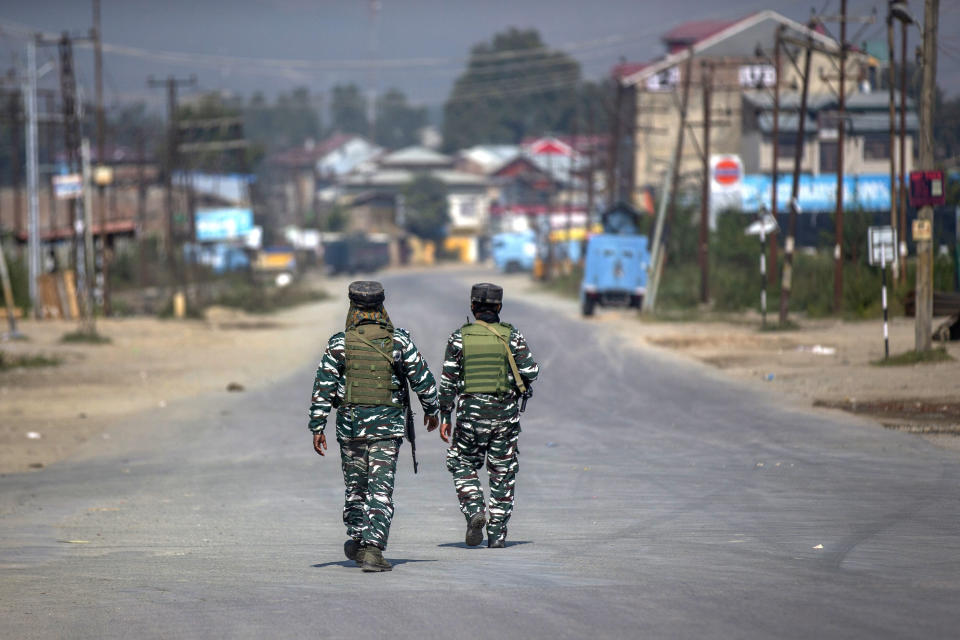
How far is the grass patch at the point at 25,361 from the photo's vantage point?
27.1 meters

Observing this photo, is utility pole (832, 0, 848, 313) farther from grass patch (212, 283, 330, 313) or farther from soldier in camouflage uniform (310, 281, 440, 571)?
soldier in camouflage uniform (310, 281, 440, 571)

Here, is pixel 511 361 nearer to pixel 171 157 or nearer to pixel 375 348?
pixel 375 348

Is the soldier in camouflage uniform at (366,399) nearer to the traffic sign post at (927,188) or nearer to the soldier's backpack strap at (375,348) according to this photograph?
A: the soldier's backpack strap at (375,348)

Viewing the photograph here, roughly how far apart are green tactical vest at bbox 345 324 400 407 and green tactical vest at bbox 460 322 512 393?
0.83 m

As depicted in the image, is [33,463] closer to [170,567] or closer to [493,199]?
[170,567]

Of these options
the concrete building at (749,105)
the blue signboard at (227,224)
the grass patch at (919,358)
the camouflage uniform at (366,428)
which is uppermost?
the concrete building at (749,105)

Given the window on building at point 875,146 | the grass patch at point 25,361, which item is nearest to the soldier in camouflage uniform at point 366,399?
the grass patch at point 25,361

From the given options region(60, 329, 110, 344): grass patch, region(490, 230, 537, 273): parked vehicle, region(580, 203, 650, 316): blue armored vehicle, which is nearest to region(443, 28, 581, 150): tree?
region(490, 230, 537, 273): parked vehicle

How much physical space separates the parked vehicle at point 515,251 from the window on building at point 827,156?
2947cm

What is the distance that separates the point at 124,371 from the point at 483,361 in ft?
64.5

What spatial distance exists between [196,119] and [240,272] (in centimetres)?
2686

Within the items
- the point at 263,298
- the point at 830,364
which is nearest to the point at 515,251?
the point at 263,298

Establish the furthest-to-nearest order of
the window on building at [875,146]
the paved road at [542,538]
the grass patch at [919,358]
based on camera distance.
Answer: the window on building at [875,146]
the grass patch at [919,358]
the paved road at [542,538]

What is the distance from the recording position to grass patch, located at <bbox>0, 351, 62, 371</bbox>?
88.9ft
